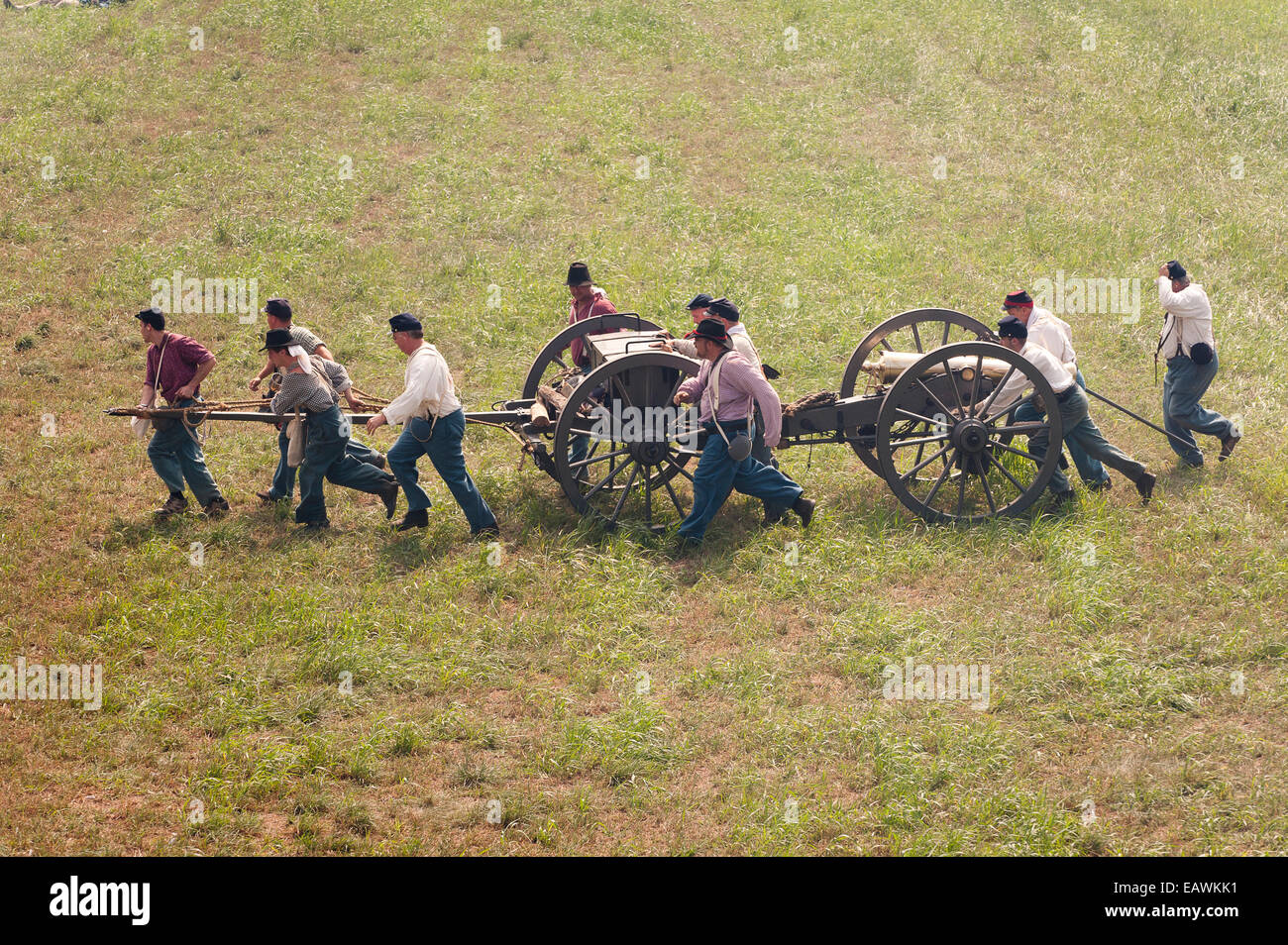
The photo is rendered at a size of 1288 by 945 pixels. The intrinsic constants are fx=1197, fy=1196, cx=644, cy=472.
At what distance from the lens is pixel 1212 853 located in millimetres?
5391

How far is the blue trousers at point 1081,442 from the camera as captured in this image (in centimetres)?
859

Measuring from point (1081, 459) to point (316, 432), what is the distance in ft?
18.4

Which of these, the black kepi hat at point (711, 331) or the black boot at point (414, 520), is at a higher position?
the black kepi hat at point (711, 331)

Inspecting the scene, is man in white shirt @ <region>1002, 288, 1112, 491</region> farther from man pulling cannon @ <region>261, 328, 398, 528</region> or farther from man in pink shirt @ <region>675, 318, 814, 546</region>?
man pulling cannon @ <region>261, 328, 398, 528</region>

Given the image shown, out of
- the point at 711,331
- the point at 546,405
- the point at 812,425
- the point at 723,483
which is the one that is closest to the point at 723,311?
the point at 711,331

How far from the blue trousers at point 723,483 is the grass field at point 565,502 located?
0.27m

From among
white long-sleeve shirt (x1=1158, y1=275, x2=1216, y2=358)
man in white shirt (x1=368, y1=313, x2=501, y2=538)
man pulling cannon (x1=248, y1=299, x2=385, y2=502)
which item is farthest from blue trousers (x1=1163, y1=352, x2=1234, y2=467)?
man pulling cannon (x1=248, y1=299, x2=385, y2=502)

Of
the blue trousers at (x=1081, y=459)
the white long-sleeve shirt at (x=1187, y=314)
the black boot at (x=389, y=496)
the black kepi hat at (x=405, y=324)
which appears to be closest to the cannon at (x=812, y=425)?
the blue trousers at (x=1081, y=459)

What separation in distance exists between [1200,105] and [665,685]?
1446 centimetres

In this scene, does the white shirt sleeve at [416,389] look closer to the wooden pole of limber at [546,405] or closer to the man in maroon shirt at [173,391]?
the wooden pole of limber at [546,405]

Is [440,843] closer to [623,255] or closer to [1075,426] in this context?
[1075,426]

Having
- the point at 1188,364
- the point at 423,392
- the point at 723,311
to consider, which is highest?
the point at 723,311

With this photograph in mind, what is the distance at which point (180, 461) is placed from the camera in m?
8.61

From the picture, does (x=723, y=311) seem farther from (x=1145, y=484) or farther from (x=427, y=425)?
(x=1145, y=484)
